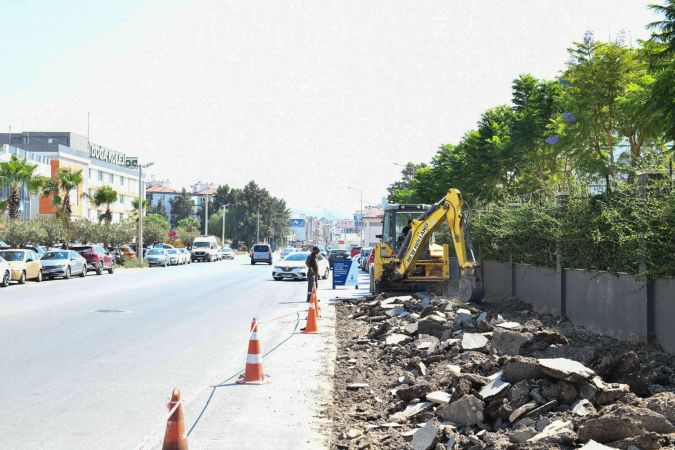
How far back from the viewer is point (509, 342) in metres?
10.5

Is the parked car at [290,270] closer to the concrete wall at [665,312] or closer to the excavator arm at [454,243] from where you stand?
the excavator arm at [454,243]

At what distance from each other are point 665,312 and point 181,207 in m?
161

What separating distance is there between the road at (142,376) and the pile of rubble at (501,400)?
69cm

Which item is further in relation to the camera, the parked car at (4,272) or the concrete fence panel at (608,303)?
the parked car at (4,272)

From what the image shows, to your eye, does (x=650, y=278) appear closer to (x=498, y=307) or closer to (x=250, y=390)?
(x=250, y=390)

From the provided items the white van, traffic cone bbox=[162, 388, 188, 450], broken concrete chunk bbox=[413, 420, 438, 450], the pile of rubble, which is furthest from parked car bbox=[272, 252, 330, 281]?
the white van

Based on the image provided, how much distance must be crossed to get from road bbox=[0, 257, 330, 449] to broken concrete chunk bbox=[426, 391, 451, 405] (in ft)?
4.26

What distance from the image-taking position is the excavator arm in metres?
18.0

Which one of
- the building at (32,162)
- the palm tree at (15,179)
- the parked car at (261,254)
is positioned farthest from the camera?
the building at (32,162)

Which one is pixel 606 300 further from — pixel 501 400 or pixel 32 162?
pixel 32 162

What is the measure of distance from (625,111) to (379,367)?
29.1ft

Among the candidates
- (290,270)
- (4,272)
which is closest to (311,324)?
(4,272)

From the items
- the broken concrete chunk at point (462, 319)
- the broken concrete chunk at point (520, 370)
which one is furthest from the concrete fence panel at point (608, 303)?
the broken concrete chunk at point (520, 370)

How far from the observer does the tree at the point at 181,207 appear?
167m
